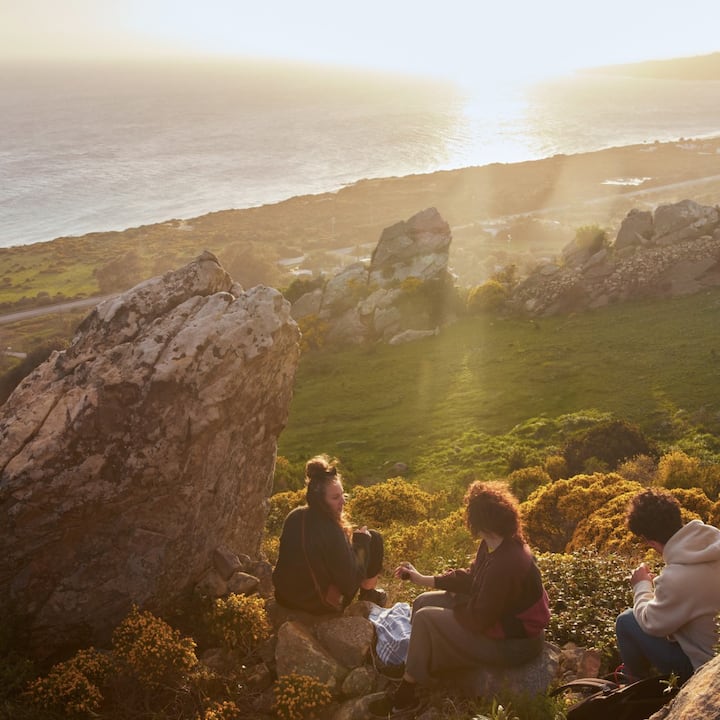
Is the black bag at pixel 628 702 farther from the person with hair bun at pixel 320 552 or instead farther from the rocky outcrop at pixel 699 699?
the person with hair bun at pixel 320 552

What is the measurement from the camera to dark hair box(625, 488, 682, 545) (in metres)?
6.85

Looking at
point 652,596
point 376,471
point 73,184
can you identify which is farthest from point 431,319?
point 73,184

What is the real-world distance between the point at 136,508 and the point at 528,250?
86.0 metres

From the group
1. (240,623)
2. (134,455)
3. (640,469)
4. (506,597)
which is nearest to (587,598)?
(506,597)

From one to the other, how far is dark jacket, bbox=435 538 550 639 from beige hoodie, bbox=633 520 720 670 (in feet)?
4.05

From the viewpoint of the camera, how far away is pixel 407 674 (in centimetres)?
789

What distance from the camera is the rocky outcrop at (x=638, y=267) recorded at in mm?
44500

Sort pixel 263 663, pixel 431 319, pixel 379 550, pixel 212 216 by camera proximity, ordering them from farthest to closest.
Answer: pixel 212 216 < pixel 431 319 < pixel 379 550 < pixel 263 663

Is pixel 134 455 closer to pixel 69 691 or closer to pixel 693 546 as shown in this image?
pixel 69 691

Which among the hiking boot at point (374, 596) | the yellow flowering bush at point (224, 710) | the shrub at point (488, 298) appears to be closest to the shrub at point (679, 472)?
the hiking boot at point (374, 596)

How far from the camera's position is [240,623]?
9570 mm

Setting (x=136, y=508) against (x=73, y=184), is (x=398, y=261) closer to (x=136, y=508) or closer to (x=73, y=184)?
(x=136, y=508)

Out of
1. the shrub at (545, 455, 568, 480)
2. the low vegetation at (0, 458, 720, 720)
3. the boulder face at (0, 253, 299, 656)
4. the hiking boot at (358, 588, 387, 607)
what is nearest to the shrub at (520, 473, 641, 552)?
the low vegetation at (0, 458, 720, 720)

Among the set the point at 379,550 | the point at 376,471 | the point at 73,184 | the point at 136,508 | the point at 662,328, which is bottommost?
the point at 376,471
